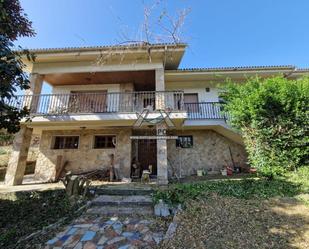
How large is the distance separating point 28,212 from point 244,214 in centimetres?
616

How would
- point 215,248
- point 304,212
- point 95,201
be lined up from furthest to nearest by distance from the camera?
point 95,201 < point 304,212 < point 215,248

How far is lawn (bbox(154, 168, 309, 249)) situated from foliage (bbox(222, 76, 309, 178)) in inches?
26.6

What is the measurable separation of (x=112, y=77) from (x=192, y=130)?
20.3 ft

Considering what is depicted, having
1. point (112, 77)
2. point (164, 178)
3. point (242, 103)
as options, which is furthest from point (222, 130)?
point (112, 77)

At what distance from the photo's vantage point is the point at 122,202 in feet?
20.0

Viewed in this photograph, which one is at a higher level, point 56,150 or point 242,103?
point 242,103

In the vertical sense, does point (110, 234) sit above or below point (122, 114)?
below

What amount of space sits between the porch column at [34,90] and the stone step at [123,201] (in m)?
6.42

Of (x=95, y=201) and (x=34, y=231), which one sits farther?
(x=95, y=201)

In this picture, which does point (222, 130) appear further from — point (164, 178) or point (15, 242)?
point (15, 242)

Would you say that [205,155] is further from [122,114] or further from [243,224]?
[243,224]

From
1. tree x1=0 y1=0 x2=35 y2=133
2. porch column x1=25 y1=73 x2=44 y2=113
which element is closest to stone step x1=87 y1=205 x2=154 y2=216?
tree x1=0 y1=0 x2=35 y2=133

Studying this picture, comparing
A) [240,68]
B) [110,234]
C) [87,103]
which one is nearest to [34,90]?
[87,103]

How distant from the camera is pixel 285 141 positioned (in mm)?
7406
